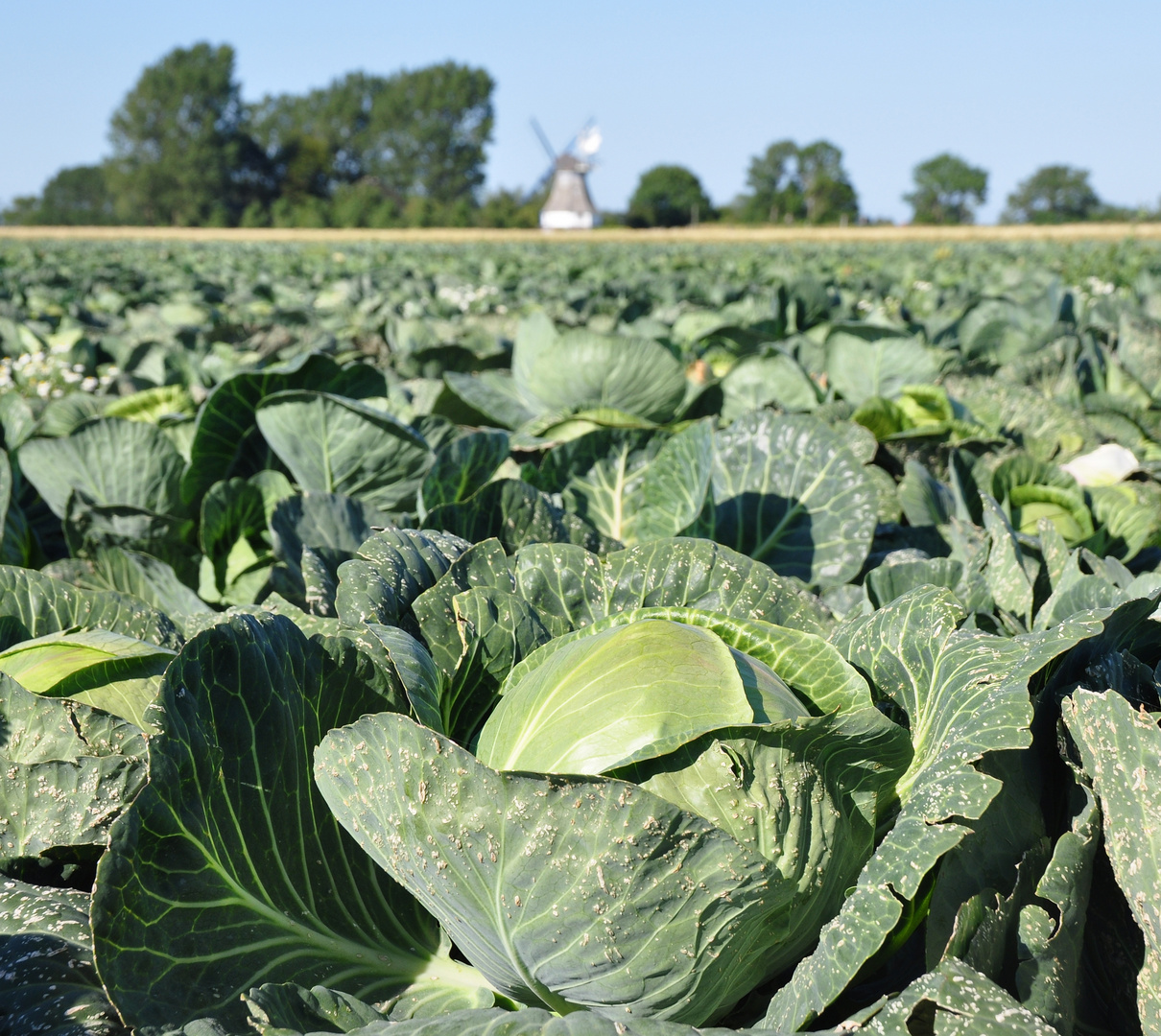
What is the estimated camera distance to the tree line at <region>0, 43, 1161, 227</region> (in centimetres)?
8044

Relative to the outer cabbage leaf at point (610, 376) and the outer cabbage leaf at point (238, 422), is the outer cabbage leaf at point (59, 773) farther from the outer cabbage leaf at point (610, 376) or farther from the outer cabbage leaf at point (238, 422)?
the outer cabbage leaf at point (610, 376)

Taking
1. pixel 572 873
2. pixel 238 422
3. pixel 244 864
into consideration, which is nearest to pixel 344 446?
pixel 238 422

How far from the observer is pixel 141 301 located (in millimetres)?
7941

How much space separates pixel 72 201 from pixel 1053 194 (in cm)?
→ 10558

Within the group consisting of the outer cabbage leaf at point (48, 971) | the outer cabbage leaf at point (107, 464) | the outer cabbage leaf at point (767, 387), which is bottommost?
the outer cabbage leaf at point (48, 971)

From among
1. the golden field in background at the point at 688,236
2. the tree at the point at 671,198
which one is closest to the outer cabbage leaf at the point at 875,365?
the golden field in background at the point at 688,236

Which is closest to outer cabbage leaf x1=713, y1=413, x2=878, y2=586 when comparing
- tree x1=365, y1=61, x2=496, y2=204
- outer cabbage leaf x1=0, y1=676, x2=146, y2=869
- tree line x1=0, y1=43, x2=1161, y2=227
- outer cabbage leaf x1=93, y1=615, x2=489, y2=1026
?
outer cabbage leaf x1=93, y1=615, x2=489, y2=1026

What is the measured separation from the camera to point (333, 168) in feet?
291

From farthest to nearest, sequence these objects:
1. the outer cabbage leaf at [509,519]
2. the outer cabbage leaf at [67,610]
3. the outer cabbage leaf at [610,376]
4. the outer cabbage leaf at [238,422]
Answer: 1. the outer cabbage leaf at [610,376]
2. the outer cabbage leaf at [238,422]
3. the outer cabbage leaf at [509,519]
4. the outer cabbage leaf at [67,610]

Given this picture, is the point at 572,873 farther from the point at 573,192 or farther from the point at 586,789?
the point at 573,192

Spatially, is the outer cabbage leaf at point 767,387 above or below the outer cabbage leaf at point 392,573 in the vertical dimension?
above

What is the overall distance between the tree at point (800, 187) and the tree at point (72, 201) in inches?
2429

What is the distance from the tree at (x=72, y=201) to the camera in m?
90.1

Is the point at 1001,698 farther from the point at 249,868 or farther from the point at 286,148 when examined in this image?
the point at 286,148
